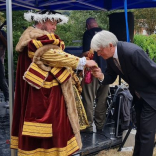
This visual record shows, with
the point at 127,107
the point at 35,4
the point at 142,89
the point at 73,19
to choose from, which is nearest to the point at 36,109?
the point at 142,89

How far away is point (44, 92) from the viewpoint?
2.60m

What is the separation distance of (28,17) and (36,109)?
89 centimetres

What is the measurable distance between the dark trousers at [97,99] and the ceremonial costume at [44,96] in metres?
1.62

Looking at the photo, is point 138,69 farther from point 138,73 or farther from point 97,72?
point 97,72

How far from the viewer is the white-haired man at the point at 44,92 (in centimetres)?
253

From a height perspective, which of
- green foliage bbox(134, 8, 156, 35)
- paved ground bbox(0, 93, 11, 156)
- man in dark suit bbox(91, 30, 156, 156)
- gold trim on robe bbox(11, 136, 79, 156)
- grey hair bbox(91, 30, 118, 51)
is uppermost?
green foliage bbox(134, 8, 156, 35)

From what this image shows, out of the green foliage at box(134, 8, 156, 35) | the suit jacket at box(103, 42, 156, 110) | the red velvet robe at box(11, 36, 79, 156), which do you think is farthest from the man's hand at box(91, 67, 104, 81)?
the green foliage at box(134, 8, 156, 35)

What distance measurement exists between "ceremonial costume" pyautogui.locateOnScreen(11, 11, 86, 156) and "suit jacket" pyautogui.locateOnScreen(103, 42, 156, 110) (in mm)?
496

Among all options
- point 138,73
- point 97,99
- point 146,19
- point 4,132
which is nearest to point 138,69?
point 138,73

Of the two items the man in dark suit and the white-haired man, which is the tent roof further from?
the white-haired man

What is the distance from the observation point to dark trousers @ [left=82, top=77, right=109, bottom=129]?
4.37 m

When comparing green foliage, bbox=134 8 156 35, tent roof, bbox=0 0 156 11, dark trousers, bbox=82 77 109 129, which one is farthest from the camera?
green foliage, bbox=134 8 156 35

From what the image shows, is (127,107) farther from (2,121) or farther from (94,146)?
(2,121)

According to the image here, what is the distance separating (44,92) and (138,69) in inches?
36.8
